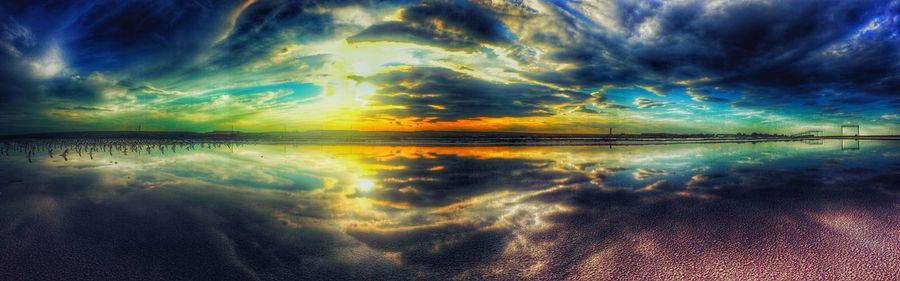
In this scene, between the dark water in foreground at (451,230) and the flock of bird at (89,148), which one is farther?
the flock of bird at (89,148)

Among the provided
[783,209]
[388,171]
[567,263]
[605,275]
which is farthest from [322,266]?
[388,171]

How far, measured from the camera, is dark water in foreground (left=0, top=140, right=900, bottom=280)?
449cm

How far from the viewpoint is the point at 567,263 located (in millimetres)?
4648

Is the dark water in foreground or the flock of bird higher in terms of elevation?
the flock of bird

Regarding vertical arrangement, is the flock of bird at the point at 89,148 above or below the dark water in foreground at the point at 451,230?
above

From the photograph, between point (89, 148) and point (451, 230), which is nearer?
point (451, 230)

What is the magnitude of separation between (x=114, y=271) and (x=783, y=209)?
11.2m

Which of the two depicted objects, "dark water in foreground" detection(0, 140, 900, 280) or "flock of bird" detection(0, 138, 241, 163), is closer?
"dark water in foreground" detection(0, 140, 900, 280)

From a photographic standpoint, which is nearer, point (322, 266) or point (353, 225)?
point (322, 266)

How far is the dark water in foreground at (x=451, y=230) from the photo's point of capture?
14.7ft

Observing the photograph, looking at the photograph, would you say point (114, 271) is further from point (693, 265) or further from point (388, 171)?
point (388, 171)

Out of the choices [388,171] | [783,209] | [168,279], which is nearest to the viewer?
[168,279]

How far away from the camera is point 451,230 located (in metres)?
6.35

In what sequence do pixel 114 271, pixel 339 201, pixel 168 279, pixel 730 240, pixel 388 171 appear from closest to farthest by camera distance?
pixel 168 279
pixel 114 271
pixel 730 240
pixel 339 201
pixel 388 171
